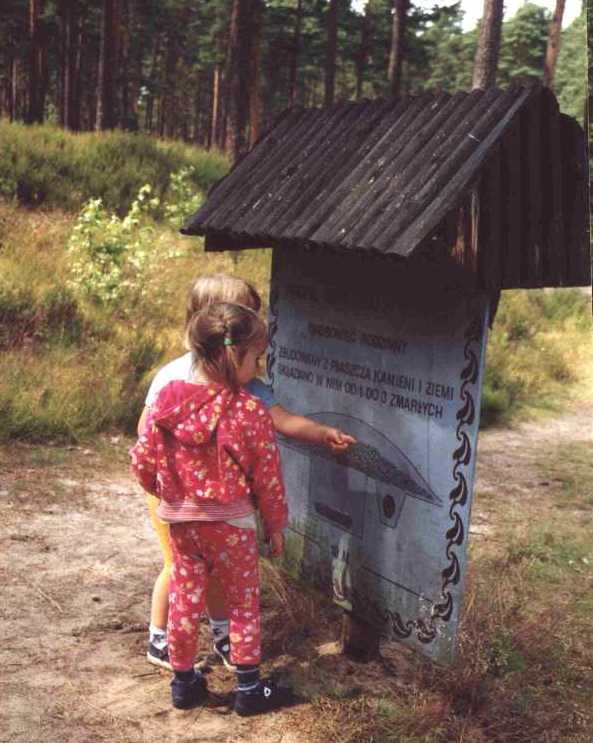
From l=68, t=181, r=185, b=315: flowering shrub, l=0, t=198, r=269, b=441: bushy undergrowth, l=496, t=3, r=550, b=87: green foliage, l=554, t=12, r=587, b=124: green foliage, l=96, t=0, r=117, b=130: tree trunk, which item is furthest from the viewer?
l=554, t=12, r=587, b=124: green foliage

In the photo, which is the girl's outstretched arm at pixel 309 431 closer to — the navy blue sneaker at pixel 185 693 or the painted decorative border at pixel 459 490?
the painted decorative border at pixel 459 490

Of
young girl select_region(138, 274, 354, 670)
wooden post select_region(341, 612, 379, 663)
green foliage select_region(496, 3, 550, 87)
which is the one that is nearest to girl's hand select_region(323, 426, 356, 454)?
young girl select_region(138, 274, 354, 670)

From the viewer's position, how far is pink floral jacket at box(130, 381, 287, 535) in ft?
9.84

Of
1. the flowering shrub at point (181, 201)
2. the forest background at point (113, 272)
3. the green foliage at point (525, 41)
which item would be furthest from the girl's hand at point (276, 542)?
the green foliage at point (525, 41)

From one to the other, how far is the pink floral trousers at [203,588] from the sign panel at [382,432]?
52 cm

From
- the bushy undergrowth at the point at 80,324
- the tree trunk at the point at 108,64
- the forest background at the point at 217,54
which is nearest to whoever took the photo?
the bushy undergrowth at the point at 80,324

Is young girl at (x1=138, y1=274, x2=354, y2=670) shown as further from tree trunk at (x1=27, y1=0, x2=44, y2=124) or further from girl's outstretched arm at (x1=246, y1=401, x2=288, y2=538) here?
tree trunk at (x1=27, y1=0, x2=44, y2=124)

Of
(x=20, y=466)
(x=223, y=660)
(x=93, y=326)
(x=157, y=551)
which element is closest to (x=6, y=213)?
(x=93, y=326)

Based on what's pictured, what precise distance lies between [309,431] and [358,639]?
98cm

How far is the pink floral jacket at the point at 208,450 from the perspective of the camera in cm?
300

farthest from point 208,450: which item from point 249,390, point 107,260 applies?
point 107,260

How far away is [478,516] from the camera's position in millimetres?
6102

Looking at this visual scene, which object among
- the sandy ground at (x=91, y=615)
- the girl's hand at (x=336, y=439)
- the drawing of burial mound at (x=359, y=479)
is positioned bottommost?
the sandy ground at (x=91, y=615)

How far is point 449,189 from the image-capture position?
2.74m
